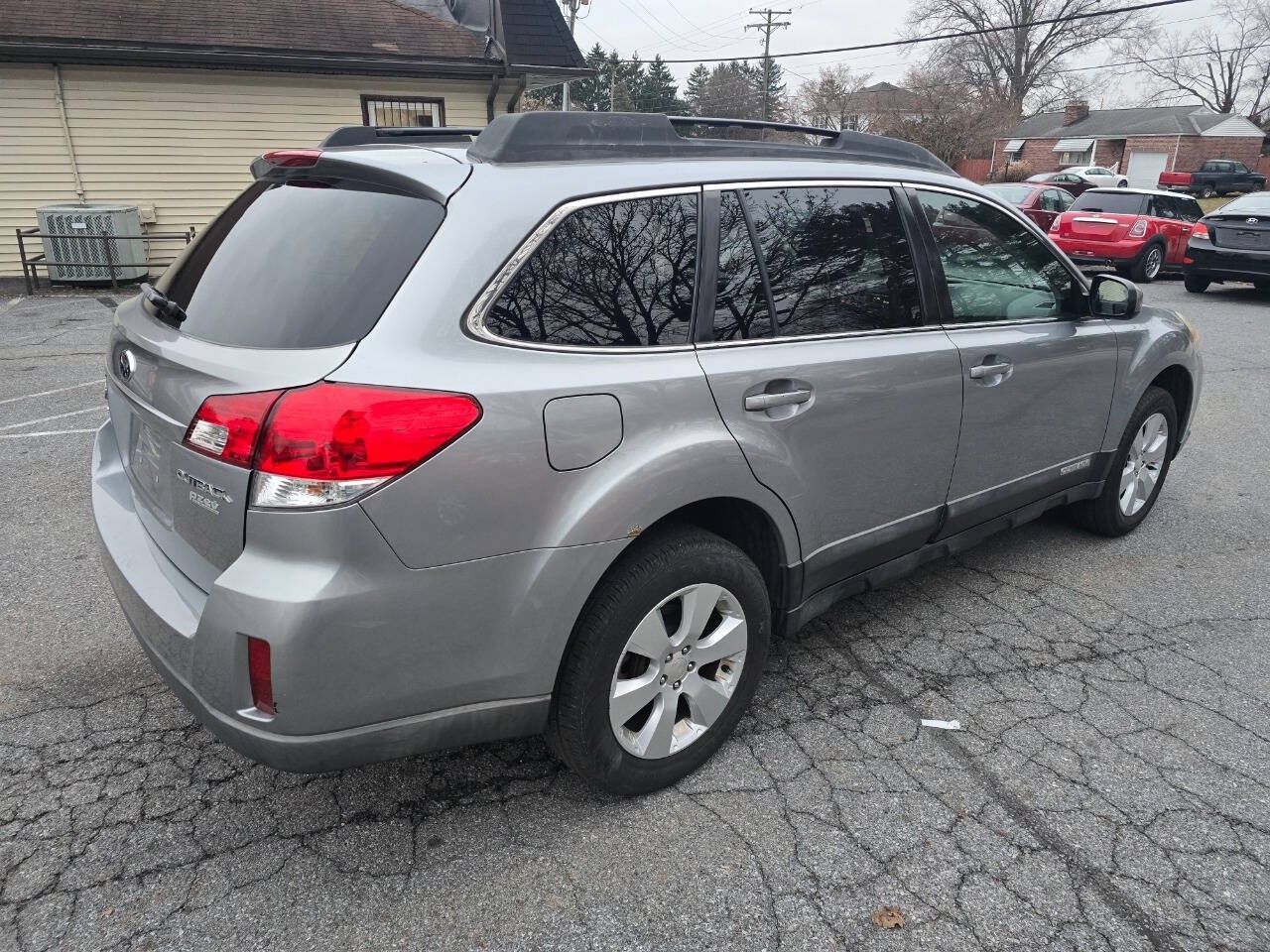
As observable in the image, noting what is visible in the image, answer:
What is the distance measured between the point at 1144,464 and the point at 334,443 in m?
4.13

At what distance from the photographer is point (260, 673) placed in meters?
1.95

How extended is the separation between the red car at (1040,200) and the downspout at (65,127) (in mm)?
15605

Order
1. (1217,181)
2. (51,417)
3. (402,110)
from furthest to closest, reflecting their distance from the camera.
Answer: (1217,181) → (402,110) → (51,417)

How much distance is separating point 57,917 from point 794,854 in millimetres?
1789

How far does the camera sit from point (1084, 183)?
28219 millimetres

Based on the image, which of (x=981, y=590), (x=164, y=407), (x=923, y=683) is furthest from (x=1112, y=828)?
(x=164, y=407)

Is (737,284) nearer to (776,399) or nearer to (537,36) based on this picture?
(776,399)

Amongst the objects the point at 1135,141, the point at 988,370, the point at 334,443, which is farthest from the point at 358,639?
the point at 1135,141

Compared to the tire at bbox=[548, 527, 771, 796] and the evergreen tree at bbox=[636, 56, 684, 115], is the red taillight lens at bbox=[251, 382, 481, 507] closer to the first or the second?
the tire at bbox=[548, 527, 771, 796]

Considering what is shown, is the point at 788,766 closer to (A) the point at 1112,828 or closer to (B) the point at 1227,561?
(A) the point at 1112,828

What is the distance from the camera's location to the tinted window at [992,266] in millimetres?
3293

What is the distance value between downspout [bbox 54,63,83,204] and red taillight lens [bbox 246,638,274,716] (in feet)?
48.3

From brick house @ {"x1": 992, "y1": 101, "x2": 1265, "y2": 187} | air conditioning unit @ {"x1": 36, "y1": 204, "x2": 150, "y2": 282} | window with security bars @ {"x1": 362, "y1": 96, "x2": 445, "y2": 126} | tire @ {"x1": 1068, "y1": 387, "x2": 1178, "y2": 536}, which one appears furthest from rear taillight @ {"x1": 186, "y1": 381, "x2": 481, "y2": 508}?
brick house @ {"x1": 992, "y1": 101, "x2": 1265, "y2": 187}

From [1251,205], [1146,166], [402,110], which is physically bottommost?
[1146,166]
